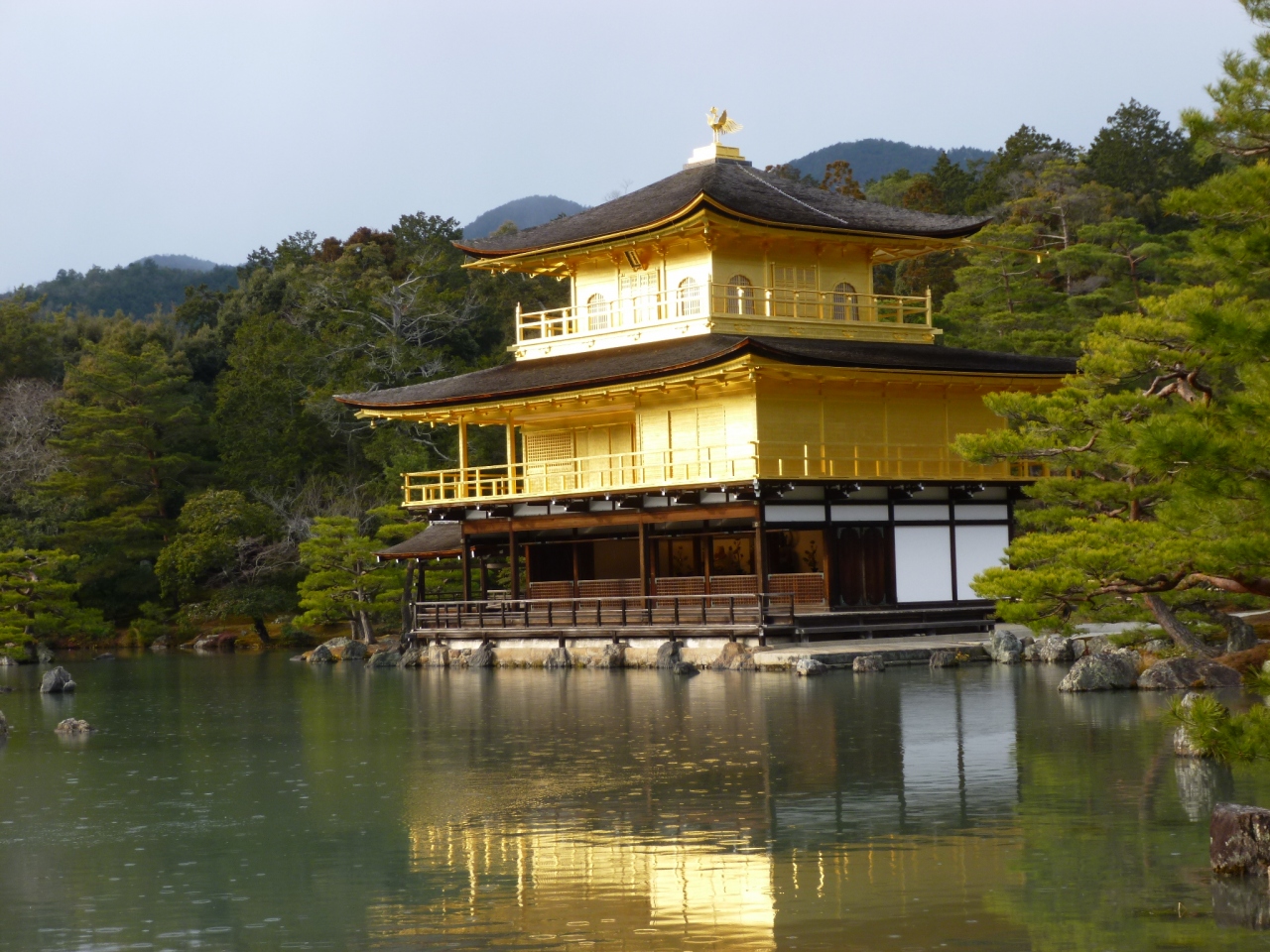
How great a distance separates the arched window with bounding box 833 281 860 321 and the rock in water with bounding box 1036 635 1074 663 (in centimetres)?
1143

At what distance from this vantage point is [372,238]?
81062 millimetres

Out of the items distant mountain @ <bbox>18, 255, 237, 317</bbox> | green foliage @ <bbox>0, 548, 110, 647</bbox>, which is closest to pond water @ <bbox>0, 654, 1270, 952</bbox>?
green foliage @ <bbox>0, 548, 110, 647</bbox>

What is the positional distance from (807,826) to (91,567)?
4215cm

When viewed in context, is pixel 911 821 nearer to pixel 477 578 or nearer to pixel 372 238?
pixel 477 578

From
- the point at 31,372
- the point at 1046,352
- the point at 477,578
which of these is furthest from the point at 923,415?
the point at 31,372

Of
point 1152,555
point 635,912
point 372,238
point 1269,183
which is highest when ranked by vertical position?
point 372,238

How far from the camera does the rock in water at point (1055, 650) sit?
2856 centimetres

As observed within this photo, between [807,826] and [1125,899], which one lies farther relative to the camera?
[807,826]

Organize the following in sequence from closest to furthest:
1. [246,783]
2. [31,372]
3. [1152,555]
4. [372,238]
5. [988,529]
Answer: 1. [1152,555]
2. [246,783]
3. [988,529]
4. [31,372]
5. [372,238]

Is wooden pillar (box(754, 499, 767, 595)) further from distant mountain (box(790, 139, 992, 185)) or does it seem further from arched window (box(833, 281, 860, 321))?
distant mountain (box(790, 139, 992, 185))

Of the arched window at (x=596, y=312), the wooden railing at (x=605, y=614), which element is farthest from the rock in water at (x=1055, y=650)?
the arched window at (x=596, y=312)

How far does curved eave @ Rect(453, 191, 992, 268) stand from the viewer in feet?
111

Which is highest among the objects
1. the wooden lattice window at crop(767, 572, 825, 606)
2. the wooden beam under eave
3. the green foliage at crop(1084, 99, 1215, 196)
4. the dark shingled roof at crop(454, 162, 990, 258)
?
the green foliage at crop(1084, 99, 1215, 196)

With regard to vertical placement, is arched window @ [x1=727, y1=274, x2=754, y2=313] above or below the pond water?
above
